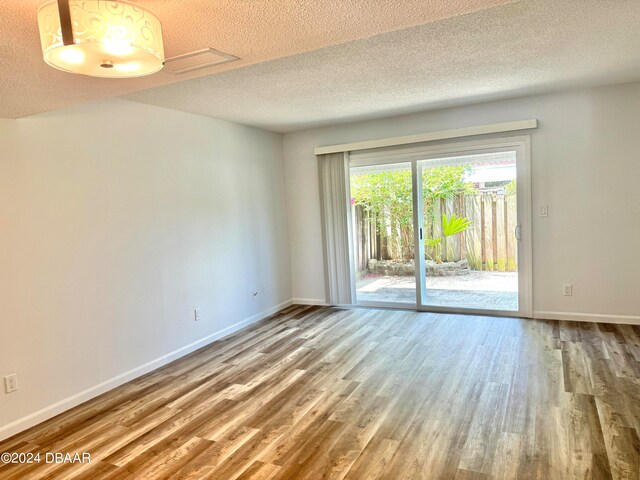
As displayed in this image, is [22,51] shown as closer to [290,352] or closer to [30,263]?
[30,263]

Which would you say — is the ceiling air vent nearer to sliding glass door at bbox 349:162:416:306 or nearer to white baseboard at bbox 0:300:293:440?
white baseboard at bbox 0:300:293:440

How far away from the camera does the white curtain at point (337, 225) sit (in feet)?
18.0

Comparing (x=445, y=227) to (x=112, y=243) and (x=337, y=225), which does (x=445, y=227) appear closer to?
(x=337, y=225)

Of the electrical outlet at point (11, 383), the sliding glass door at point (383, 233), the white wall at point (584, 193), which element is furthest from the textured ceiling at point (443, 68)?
the electrical outlet at point (11, 383)

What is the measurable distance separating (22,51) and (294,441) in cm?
234

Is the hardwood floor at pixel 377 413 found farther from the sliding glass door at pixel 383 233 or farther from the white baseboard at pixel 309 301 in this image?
the white baseboard at pixel 309 301

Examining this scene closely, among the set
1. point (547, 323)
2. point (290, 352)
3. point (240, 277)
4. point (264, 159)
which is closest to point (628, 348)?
point (547, 323)

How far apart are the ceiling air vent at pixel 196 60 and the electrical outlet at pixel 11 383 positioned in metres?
2.22

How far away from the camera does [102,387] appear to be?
129 inches

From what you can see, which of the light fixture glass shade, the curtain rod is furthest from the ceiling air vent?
the curtain rod

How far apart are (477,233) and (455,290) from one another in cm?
75

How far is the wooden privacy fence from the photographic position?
4.77m

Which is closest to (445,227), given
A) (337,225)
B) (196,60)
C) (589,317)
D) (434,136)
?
(434,136)

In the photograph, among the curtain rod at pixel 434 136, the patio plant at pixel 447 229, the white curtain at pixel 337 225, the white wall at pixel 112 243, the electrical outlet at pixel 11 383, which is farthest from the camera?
the white curtain at pixel 337 225
